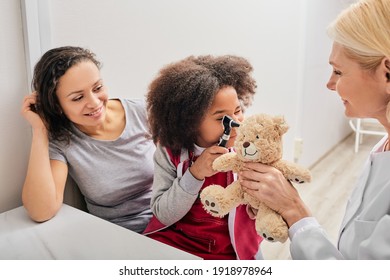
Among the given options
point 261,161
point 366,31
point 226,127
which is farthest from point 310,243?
point 366,31

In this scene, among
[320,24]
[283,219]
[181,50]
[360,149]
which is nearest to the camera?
[283,219]

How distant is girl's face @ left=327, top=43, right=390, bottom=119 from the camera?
2.61 ft

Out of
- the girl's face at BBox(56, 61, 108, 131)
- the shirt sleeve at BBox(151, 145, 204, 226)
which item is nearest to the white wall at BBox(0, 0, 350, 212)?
the girl's face at BBox(56, 61, 108, 131)

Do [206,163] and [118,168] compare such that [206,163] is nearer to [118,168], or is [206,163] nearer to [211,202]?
[211,202]

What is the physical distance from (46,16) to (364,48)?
2.50ft

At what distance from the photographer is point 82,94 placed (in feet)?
3.33

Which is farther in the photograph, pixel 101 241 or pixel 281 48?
pixel 281 48

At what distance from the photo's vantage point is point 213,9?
1.30m

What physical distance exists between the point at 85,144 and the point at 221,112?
0.40 meters

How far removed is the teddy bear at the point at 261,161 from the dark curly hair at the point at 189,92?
14cm

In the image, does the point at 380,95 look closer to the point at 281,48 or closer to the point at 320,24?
the point at 281,48

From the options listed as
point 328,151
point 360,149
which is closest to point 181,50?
point 328,151

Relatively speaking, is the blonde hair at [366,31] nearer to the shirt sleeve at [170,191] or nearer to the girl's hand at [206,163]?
the girl's hand at [206,163]

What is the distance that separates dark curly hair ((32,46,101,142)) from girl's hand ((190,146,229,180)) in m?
0.38
